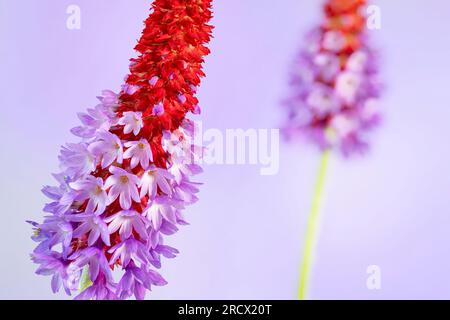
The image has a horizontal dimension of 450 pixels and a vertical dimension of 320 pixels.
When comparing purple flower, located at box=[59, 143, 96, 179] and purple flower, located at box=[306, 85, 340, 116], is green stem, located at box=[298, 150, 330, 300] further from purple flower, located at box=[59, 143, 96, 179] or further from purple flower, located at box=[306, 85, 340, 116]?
purple flower, located at box=[59, 143, 96, 179]

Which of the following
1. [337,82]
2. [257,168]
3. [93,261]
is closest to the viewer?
[93,261]

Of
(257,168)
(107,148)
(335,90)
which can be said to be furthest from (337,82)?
(107,148)

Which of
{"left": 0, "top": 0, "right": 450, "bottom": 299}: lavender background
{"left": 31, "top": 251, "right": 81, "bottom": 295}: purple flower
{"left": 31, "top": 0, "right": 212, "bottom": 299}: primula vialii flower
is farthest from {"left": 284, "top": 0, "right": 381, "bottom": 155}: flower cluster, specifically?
{"left": 31, "top": 251, "right": 81, "bottom": 295}: purple flower

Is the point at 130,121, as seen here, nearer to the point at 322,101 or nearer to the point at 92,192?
the point at 92,192
